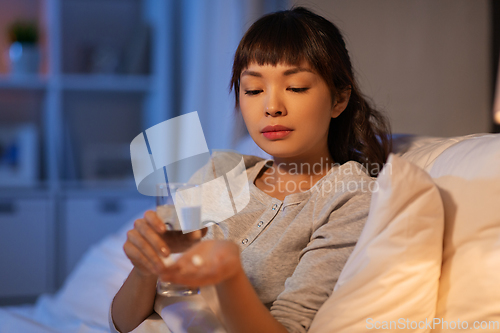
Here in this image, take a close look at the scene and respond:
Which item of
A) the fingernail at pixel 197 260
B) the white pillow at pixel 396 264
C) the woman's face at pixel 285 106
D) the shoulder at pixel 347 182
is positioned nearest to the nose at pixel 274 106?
the woman's face at pixel 285 106

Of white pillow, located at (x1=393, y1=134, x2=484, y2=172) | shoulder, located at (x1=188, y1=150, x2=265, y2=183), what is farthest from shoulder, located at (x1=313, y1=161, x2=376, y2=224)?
shoulder, located at (x1=188, y1=150, x2=265, y2=183)

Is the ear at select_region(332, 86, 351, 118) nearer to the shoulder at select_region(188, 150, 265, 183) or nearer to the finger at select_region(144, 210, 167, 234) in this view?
the shoulder at select_region(188, 150, 265, 183)

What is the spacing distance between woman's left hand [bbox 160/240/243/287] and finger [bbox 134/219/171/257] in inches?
2.3

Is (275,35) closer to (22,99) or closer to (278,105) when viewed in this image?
(278,105)

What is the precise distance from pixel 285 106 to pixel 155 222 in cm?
34

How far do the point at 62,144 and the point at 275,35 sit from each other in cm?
181

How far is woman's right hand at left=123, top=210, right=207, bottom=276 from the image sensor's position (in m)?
0.60

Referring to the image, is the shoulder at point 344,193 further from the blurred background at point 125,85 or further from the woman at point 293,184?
the blurred background at point 125,85

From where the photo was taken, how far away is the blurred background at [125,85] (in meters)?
1.83

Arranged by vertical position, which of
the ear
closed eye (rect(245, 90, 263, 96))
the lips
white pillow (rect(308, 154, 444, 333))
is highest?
closed eye (rect(245, 90, 263, 96))

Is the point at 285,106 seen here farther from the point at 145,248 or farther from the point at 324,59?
the point at 145,248

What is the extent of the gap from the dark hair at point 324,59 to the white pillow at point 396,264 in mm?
306

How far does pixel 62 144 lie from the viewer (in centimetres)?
235

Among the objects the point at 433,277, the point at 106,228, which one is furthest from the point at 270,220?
the point at 106,228
